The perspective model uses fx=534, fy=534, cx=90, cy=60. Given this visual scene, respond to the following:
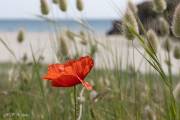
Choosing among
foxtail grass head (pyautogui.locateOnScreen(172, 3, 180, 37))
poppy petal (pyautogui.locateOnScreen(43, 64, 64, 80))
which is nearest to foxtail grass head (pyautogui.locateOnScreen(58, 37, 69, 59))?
foxtail grass head (pyautogui.locateOnScreen(172, 3, 180, 37))

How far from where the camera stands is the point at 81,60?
53.8 inches

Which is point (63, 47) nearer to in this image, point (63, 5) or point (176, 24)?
point (63, 5)

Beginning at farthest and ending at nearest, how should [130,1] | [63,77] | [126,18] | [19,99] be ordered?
[19,99]
[130,1]
[126,18]
[63,77]

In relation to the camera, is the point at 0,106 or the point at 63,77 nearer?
the point at 63,77

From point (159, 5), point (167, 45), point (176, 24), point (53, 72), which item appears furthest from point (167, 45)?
point (53, 72)

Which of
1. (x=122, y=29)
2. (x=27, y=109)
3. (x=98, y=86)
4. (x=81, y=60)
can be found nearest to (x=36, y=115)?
(x=27, y=109)

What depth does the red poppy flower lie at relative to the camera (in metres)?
1.28

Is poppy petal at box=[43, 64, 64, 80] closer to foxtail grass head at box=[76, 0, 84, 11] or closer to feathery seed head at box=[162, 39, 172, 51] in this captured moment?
feathery seed head at box=[162, 39, 172, 51]

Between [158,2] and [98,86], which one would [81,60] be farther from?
[98,86]

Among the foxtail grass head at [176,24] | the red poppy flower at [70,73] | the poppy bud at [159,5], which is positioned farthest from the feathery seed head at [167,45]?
the red poppy flower at [70,73]

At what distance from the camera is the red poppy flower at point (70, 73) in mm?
1280

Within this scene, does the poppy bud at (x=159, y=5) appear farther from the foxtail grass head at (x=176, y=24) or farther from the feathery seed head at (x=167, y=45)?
the foxtail grass head at (x=176, y=24)

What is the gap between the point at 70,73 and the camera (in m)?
1.30

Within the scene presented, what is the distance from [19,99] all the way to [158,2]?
2.60 ft
